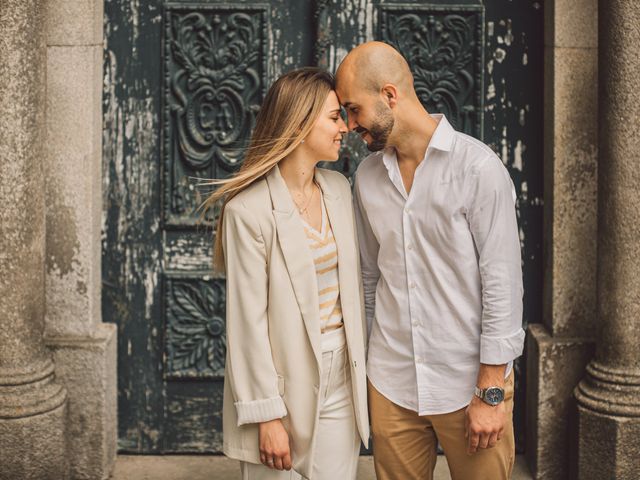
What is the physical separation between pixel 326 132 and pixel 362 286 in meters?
0.56

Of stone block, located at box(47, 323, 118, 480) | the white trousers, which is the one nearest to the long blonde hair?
the white trousers

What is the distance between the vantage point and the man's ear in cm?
304

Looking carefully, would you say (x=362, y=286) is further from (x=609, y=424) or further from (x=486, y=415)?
(x=609, y=424)

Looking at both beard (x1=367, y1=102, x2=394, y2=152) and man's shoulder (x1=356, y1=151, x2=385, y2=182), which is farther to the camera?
man's shoulder (x1=356, y1=151, x2=385, y2=182)

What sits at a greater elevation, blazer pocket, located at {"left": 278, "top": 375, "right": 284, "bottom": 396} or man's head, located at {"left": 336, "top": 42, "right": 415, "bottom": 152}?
man's head, located at {"left": 336, "top": 42, "right": 415, "bottom": 152}

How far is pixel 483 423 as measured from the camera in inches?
118

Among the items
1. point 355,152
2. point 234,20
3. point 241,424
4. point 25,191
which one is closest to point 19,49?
point 25,191

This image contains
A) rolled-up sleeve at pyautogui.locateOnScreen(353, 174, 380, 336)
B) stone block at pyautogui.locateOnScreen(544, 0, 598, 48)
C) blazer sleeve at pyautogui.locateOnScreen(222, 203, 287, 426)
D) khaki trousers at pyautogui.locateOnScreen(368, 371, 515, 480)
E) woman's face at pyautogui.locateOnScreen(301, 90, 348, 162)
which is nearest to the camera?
blazer sleeve at pyautogui.locateOnScreen(222, 203, 287, 426)

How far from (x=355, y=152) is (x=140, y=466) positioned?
1879 mm

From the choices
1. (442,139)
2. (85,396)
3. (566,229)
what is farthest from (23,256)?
(566,229)

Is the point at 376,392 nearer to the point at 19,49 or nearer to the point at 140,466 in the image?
the point at 140,466

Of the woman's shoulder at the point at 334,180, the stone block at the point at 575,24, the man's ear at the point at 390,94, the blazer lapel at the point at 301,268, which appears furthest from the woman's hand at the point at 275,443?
the stone block at the point at 575,24

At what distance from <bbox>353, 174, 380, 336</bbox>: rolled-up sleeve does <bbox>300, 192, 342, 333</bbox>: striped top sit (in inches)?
9.4

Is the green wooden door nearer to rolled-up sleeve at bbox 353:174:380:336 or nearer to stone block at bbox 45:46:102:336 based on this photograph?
stone block at bbox 45:46:102:336
